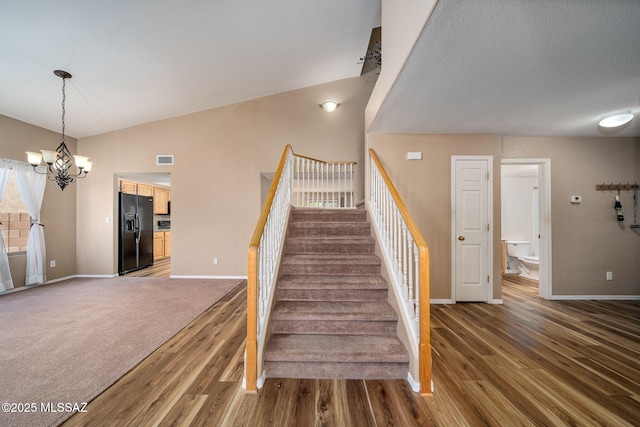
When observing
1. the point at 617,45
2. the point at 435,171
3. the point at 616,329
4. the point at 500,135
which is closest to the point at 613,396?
the point at 616,329

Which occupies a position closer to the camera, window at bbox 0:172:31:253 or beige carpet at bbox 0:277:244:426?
beige carpet at bbox 0:277:244:426

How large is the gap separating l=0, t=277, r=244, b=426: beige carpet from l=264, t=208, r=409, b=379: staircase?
1.34 metres

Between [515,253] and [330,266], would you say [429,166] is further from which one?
[515,253]

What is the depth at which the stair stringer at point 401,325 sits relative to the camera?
5.84 feet

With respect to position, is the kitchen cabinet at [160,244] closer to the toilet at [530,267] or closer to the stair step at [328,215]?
the stair step at [328,215]

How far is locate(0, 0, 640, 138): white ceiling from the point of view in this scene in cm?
158

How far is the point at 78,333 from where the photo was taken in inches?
101

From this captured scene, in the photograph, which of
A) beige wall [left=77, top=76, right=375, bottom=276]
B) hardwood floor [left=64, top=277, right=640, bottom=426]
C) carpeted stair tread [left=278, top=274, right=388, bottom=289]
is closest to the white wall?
hardwood floor [left=64, top=277, right=640, bottom=426]

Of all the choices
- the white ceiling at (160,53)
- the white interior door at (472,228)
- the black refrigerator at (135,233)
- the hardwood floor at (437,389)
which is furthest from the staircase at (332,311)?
the black refrigerator at (135,233)

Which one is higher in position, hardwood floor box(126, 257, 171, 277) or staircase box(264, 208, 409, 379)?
staircase box(264, 208, 409, 379)

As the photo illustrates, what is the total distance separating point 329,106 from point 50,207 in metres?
5.64

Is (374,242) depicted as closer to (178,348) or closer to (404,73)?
(404,73)

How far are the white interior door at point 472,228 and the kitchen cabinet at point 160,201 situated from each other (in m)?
7.62

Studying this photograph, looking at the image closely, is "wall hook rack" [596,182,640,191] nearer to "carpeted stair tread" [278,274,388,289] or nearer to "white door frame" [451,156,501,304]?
"white door frame" [451,156,501,304]
